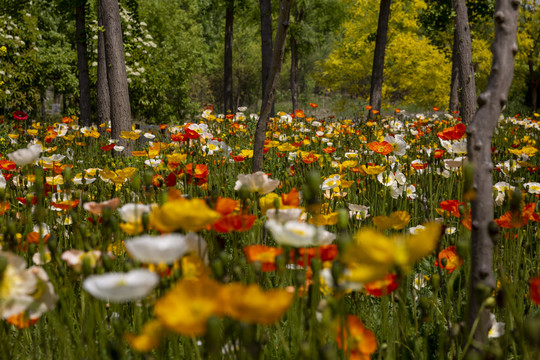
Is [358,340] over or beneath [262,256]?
beneath

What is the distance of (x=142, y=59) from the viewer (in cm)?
1351

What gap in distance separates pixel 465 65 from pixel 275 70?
5282 mm

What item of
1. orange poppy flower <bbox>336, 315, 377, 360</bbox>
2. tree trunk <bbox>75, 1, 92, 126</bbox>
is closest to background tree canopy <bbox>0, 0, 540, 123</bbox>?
tree trunk <bbox>75, 1, 92, 126</bbox>

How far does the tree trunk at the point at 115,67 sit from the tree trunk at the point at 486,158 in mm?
5234

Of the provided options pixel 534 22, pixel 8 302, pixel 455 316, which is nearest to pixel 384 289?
pixel 8 302

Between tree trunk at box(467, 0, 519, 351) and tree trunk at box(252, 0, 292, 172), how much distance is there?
1.24 meters

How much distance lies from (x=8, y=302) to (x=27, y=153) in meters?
1.13

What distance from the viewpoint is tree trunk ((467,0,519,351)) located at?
3.42ft

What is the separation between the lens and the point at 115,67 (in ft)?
19.0

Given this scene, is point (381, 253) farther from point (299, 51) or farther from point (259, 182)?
point (299, 51)

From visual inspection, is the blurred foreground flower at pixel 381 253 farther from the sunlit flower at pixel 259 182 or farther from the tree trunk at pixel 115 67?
the tree trunk at pixel 115 67

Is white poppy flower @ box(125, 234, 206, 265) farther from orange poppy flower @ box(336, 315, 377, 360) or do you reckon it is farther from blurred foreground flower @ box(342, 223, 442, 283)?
orange poppy flower @ box(336, 315, 377, 360)

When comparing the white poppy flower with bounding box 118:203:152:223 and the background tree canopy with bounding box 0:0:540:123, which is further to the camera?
the background tree canopy with bounding box 0:0:540:123

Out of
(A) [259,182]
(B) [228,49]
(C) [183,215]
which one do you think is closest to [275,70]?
(A) [259,182]
